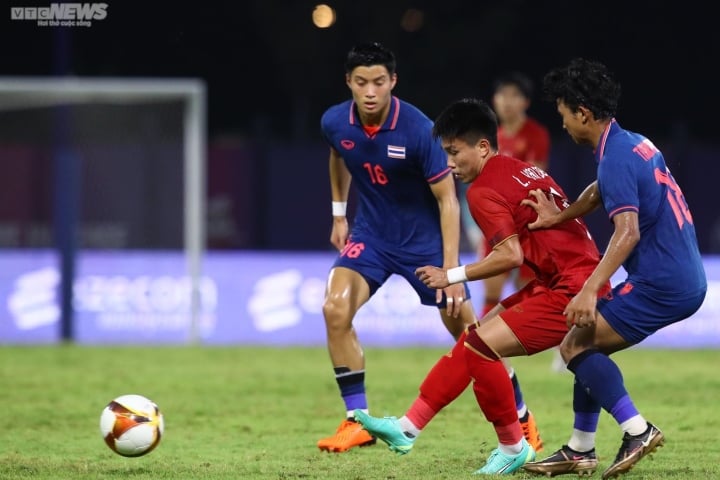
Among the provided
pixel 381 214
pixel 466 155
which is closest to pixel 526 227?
pixel 466 155

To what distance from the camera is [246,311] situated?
14.4m

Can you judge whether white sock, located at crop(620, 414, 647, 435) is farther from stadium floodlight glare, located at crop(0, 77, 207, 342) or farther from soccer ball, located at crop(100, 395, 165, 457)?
stadium floodlight glare, located at crop(0, 77, 207, 342)

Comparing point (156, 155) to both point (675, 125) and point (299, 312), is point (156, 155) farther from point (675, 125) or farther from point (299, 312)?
point (675, 125)

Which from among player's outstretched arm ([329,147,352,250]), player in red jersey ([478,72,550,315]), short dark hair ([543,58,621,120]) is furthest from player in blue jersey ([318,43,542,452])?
player in red jersey ([478,72,550,315])

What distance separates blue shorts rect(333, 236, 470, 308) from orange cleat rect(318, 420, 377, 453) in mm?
802

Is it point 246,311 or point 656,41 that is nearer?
point 246,311

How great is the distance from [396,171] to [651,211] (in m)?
2.00

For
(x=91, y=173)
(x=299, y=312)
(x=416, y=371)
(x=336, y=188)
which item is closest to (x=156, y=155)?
(x=91, y=173)

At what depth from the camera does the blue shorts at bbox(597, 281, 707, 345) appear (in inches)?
233

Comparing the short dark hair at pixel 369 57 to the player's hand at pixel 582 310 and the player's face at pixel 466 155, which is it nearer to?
the player's face at pixel 466 155

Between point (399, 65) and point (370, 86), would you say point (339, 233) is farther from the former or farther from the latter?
point (399, 65)

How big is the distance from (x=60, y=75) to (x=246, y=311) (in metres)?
4.43

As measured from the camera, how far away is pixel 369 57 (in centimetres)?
727

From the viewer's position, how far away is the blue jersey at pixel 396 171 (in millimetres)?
7398
